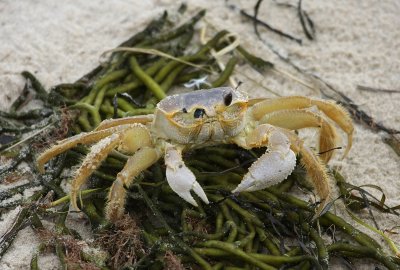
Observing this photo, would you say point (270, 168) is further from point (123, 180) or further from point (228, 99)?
point (123, 180)

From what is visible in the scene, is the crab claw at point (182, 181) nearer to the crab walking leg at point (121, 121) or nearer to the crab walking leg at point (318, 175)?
the crab walking leg at point (121, 121)

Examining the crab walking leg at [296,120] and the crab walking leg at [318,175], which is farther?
the crab walking leg at [296,120]

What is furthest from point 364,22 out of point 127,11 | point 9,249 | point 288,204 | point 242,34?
point 9,249

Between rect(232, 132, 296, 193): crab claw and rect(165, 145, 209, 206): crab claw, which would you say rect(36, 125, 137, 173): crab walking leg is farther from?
rect(232, 132, 296, 193): crab claw

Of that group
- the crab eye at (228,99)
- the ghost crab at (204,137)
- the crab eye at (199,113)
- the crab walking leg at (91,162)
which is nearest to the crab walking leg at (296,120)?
the ghost crab at (204,137)

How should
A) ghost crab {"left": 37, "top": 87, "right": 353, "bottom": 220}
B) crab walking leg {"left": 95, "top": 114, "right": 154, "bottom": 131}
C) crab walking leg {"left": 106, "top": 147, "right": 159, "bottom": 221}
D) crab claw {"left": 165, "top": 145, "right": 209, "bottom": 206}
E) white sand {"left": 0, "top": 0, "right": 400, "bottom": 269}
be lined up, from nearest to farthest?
crab claw {"left": 165, "top": 145, "right": 209, "bottom": 206} → ghost crab {"left": 37, "top": 87, "right": 353, "bottom": 220} → crab walking leg {"left": 106, "top": 147, "right": 159, "bottom": 221} → crab walking leg {"left": 95, "top": 114, "right": 154, "bottom": 131} → white sand {"left": 0, "top": 0, "right": 400, "bottom": 269}

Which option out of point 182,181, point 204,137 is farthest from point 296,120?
point 182,181

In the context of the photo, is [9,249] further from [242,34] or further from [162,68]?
[242,34]

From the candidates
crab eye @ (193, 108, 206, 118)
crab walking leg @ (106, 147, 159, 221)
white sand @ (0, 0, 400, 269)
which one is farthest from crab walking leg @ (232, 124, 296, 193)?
white sand @ (0, 0, 400, 269)
